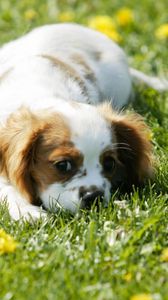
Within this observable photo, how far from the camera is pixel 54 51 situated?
711 cm

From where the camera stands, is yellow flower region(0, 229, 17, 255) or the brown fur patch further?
the brown fur patch

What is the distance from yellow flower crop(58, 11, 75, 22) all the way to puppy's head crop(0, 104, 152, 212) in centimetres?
402

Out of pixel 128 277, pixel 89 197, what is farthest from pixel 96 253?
pixel 89 197

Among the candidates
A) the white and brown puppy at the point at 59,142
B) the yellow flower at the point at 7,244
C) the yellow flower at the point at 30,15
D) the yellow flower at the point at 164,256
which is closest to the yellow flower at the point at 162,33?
the yellow flower at the point at 30,15

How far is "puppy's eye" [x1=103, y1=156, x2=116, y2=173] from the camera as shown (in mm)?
5250

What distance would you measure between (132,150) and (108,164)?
43cm

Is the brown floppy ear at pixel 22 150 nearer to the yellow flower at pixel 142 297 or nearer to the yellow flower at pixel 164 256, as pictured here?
the yellow flower at pixel 164 256

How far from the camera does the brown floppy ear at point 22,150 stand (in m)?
5.31

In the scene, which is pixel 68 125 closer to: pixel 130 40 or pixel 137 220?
pixel 137 220

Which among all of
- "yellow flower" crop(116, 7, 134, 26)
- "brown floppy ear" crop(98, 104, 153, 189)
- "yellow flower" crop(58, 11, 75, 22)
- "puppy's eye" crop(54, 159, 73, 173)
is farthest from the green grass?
"yellow flower" crop(58, 11, 75, 22)

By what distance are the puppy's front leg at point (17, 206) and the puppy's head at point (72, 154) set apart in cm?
6

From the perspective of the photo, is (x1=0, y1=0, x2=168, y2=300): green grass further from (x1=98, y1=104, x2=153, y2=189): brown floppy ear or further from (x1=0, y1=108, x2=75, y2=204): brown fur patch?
(x1=0, y1=108, x2=75, y2=204): brown fur patch

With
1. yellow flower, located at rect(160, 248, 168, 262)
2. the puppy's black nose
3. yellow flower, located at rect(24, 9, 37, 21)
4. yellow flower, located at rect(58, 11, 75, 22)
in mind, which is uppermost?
yellow flower, located at rect(160, 248, 168, 262)

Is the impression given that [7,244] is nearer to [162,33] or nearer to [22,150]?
[22,150]
